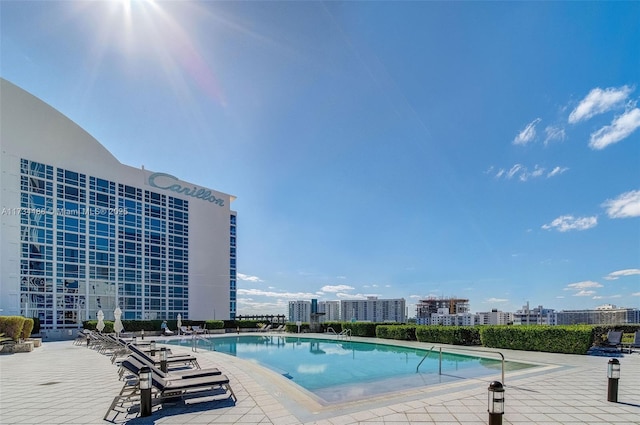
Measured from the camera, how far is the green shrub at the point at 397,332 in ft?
54.7

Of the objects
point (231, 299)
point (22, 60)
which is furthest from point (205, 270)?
point (22, 60)

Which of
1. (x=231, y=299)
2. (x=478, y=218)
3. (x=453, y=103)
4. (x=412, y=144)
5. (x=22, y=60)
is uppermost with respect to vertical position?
(x=22, y=60)

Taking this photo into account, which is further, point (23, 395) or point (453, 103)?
point (453, 103)

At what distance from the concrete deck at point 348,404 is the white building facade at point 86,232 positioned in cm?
2080

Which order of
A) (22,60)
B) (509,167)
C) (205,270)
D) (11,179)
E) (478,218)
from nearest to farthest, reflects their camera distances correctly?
(22,60)
(509,167)
(478,218)
(11,179)
(205,270)

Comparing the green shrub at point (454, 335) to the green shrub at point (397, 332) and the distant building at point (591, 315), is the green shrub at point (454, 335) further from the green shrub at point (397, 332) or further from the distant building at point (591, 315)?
A: the distant building at point (591, 315)

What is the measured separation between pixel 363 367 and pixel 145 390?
7.16 m

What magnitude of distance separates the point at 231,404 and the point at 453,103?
13.7 meters

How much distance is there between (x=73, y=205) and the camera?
2714 cm

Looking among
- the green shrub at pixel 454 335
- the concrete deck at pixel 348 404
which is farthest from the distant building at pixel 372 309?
the concrete deck at pixel 348 404

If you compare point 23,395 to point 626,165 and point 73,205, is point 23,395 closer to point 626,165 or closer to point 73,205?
point 626,165

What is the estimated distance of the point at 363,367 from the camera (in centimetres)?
1048

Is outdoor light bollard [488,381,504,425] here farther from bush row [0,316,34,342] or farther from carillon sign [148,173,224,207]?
carillon sign [148,173,224,207]

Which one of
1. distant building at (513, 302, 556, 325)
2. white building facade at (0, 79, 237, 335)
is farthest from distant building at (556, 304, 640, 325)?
white building facade at (0, 79, 237, 335)
